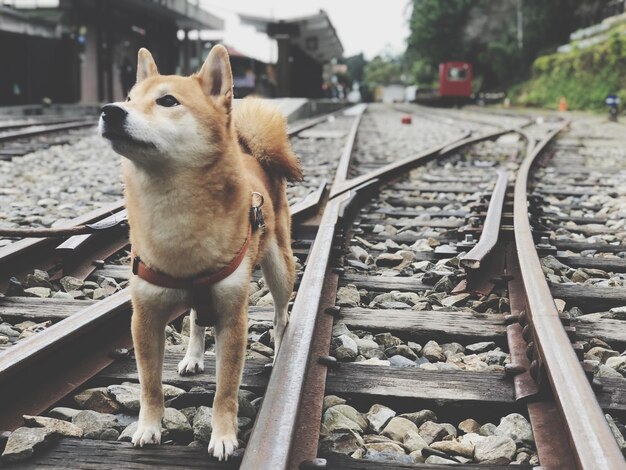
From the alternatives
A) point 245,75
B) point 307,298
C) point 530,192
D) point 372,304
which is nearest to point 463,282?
point 372,304

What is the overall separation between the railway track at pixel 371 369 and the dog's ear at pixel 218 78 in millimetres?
967

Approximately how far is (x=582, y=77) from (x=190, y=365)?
119 feet

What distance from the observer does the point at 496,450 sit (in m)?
2.34

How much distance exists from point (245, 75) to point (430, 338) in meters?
34.3

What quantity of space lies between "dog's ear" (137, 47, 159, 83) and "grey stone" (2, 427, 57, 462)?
119 cm

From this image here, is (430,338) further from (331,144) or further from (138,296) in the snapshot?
(331,144)

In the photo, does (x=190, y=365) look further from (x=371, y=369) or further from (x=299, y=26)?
(x=299, y=26)

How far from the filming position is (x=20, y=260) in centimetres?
416

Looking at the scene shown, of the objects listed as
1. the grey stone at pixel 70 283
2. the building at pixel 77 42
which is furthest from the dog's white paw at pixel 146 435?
the building at pixel 77 42

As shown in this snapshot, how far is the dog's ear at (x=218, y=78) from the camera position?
244cm

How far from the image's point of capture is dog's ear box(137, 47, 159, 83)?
8.42 feet

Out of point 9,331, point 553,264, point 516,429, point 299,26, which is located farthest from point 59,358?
point 299,26

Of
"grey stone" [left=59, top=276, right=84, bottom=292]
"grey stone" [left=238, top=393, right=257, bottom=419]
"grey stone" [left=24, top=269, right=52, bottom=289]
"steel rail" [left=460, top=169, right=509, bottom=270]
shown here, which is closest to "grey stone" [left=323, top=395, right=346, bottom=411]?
"grey stone" [left=238, top=393, right=257, bottom=419]

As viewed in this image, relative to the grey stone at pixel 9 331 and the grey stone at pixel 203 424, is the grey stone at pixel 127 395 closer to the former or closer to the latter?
the grey stone at pixel 203 424
